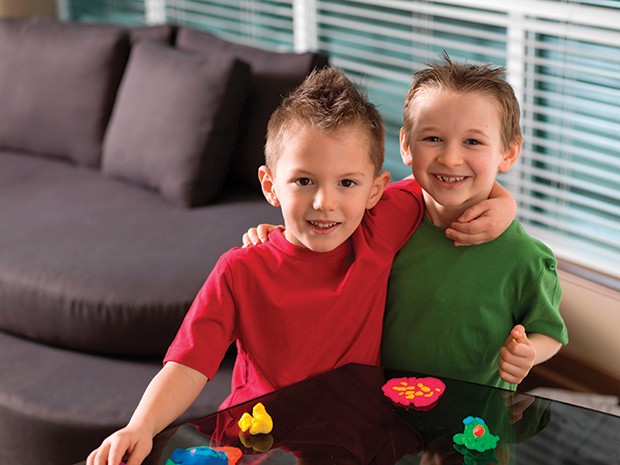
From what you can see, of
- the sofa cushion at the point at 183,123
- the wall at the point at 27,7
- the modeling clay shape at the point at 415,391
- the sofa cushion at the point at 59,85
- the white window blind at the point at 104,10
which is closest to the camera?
the modeling clay shape at the point at 415,391

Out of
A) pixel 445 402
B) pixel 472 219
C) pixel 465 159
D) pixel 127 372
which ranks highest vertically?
pixel 465 159

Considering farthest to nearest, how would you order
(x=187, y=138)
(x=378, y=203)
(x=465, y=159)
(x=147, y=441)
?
(x=187, y=138) → (x=378, y=203) → (x=465, y=159) → (x=147, y=441)

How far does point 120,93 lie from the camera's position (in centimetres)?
333

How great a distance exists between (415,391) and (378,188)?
1.17ft

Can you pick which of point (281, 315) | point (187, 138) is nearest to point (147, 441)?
point (281, 315)

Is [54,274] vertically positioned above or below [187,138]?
below

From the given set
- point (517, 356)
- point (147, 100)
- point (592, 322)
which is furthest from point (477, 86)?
point (147, 100)

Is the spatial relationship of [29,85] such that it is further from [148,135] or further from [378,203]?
[378,203]

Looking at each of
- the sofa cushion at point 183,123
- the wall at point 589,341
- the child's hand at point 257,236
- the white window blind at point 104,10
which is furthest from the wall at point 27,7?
the child's hand at point 257,236

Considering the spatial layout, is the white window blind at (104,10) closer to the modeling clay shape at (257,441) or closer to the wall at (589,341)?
the wall at (589,341)

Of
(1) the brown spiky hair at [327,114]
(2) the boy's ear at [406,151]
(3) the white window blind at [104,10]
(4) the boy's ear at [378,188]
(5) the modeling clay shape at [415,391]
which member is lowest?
(5) the modeling clay shape at [415,391]

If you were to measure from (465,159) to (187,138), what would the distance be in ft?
5.31

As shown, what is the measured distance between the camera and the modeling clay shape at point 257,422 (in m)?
1.31

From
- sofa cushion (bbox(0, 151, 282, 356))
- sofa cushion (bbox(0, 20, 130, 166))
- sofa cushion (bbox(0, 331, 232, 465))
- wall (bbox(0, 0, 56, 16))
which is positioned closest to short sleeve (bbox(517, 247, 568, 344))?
sofa cushion (bbox(0, 331, 232, 465))
